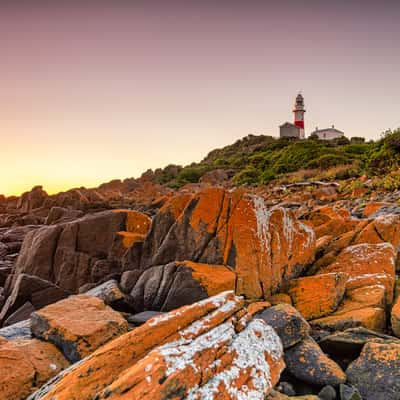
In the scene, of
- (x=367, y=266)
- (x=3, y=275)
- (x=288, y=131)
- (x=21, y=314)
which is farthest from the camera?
(x=288, y=131)

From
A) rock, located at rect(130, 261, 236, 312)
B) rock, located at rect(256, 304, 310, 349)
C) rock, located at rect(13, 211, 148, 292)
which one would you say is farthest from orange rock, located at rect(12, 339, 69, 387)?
rock, located at rect(13, 211, 148, 292)

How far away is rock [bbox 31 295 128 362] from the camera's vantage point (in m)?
3.95

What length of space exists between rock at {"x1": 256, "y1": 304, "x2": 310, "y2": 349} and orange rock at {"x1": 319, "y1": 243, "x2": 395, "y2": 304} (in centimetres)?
187

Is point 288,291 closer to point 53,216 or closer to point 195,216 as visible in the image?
point 195,216

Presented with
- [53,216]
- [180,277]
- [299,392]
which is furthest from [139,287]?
[53,216]

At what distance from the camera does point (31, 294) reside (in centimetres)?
676

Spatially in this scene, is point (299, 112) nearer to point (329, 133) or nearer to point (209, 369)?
point (329, 133)

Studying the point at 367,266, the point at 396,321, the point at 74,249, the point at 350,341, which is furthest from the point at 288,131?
the point at 350,341

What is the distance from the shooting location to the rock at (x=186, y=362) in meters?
2.64

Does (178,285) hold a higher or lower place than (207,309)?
Answer: lower

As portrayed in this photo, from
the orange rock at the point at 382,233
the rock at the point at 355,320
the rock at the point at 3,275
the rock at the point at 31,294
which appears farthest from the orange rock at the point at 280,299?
the rock at the point at 3,275

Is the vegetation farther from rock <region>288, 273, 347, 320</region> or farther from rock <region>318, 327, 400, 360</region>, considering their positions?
rock <region>318, 327, 400, 360</region>

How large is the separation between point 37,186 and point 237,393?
110ft

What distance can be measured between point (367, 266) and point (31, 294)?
6.27 meters
